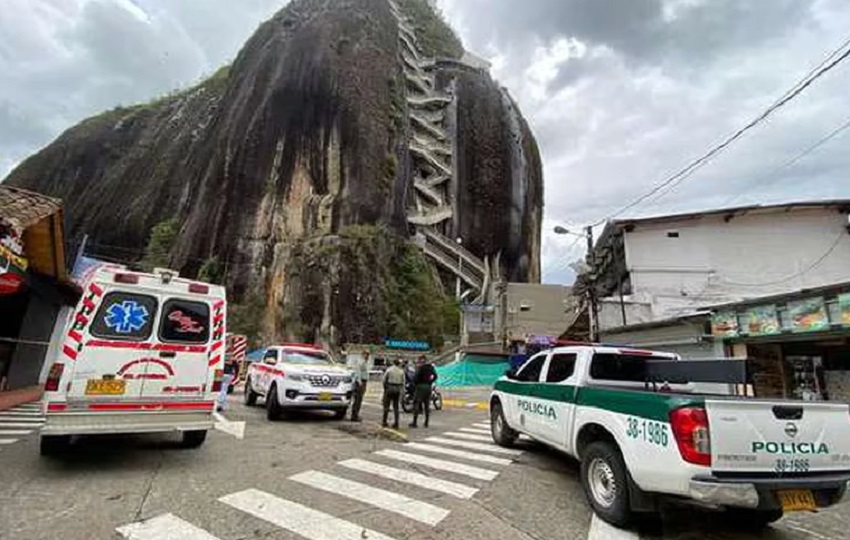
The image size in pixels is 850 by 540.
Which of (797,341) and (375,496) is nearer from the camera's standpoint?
(375,496)

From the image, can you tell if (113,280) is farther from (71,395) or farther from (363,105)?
(363,105)

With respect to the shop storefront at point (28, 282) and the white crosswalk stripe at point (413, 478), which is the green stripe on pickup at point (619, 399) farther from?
the shop storefront at point (28, 282)

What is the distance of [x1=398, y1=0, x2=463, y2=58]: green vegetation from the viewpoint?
2530 inches

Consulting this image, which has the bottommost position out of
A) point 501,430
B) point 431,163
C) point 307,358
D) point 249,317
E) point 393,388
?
point 501,430

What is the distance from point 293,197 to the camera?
41.3 m

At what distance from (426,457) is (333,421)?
16.1ft

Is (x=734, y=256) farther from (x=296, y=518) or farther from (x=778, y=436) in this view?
(x=296, y=518)

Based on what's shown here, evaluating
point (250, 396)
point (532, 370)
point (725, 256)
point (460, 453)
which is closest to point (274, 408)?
point (250, 396)

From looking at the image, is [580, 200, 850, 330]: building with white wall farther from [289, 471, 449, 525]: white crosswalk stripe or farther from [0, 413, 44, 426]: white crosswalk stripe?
[0, 413, 44, 426]: white crosswalk stripe

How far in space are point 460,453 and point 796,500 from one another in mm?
4867

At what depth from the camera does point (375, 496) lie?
523 centimetres

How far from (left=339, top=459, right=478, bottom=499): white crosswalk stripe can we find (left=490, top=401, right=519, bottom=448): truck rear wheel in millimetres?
2849

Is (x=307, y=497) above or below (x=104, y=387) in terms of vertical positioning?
below

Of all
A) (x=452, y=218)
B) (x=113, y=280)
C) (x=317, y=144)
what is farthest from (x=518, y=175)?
(x=113, y=280)
